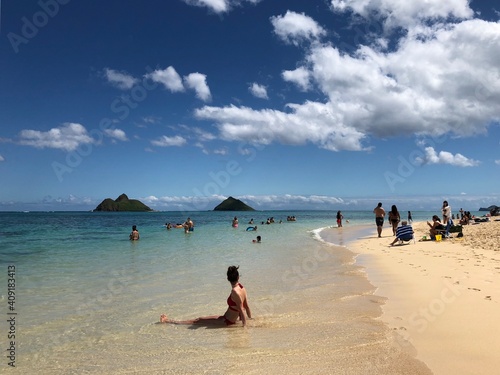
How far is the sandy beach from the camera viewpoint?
4.99 m

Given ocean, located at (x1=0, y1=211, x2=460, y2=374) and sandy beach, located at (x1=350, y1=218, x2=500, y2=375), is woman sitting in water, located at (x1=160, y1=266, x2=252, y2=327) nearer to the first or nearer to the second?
ocean, located at (x1=0, y1=211, x2=460, y2=374)

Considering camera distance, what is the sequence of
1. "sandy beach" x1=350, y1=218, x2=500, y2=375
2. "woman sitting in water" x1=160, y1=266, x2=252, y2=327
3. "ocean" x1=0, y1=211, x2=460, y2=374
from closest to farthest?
"sandy beach" x1=350, y1=218, x2=500, y2=375, "ocean" x1=0, y1=211, x2=460, y2=374, "woman sitting in water" x1=160, y1=266, x2=252, y2=327

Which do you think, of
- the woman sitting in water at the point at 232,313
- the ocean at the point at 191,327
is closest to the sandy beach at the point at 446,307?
the ocean at the point at 191,327

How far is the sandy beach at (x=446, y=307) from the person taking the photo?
499 centimetres

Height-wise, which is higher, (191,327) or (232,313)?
(232,313)

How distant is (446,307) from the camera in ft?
24.0

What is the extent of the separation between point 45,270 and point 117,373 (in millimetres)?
11887

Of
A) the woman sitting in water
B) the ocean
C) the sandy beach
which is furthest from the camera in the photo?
the woman sitting in water

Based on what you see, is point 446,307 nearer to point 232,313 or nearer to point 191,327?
point 232,313

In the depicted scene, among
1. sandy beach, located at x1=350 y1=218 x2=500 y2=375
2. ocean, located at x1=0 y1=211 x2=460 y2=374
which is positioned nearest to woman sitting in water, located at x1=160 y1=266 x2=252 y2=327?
ocean, located at x1=0 y1=211 x2=460 y2=374

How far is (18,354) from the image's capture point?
609 centimetres

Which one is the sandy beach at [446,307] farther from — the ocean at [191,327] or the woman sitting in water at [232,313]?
the woman sitting in water at [232,313]

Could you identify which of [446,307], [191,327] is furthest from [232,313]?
[446,307]

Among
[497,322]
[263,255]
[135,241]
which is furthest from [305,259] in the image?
[135,241]
